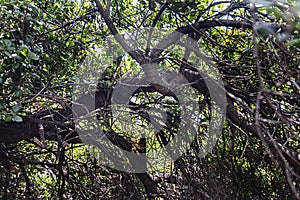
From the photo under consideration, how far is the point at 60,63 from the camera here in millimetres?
2584

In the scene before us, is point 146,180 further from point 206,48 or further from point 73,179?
point 206,48

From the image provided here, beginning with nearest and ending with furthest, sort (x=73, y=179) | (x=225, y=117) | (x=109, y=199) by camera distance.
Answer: (x=225, y=117) → (x=109, y=199) → (x=73, y=179)

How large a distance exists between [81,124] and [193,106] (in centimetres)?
65

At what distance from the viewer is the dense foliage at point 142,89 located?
2174 mm

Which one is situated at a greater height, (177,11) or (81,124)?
(177,11)

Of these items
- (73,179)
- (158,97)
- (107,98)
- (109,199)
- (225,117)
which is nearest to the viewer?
(225,117)

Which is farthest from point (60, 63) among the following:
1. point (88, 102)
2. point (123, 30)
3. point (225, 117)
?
point (225, 117)

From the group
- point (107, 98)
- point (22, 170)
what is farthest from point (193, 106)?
point (22, 170)

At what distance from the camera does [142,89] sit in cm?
261

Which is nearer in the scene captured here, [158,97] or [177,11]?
[177,11]

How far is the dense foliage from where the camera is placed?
2.17 metres

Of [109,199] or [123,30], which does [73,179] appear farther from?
[123,30]

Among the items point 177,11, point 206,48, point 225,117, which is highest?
point 177,11

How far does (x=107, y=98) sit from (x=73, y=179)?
106 centimetres
